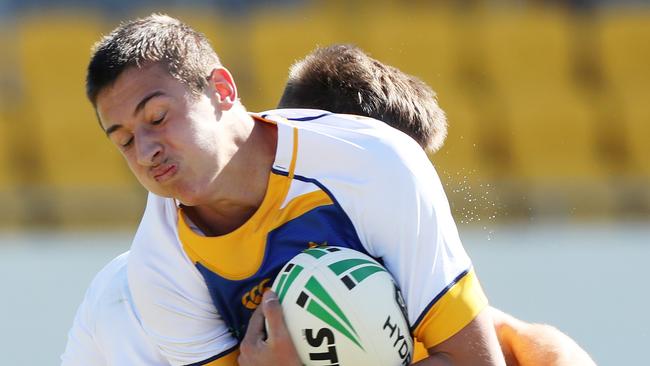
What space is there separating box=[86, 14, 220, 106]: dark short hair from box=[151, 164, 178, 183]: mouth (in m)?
0.24

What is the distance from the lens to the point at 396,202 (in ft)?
11.1

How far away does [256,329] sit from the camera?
134 inches

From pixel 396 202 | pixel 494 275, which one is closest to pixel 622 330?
pixel 494 275

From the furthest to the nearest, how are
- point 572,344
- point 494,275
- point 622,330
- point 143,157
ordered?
point 494,275 → point 622,330 → point 572,344 → point 143,157

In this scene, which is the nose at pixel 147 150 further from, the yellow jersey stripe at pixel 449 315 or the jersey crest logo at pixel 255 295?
the yellow jersey stripe at pixel 449 315

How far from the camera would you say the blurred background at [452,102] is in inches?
478

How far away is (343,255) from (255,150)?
0.44 m

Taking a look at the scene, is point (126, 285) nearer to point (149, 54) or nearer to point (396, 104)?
point (149, 54)

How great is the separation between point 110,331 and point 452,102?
9.54 m

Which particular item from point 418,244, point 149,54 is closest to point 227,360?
point 418,244

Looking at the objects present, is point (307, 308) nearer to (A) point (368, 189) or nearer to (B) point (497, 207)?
(A) point (368, 189)

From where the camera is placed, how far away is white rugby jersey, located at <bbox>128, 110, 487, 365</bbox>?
3373 mm

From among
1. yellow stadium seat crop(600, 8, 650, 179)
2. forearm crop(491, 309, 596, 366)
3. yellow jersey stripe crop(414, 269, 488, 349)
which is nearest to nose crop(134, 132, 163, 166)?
yellow jersey stripe crop(414, 269, 488, 349)

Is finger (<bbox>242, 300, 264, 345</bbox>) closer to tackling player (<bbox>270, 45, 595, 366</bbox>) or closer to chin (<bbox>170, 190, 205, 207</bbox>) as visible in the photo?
chin (<bbox>170, 190, 205, 207</bbox>)
